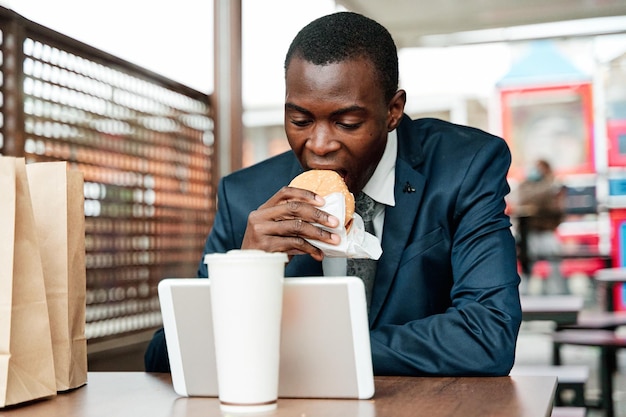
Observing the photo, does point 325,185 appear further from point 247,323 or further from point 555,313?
point 555,313

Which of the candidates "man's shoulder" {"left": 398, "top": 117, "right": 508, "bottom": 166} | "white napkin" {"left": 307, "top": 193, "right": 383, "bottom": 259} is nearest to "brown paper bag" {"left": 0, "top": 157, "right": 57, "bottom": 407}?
"white napkin" {"left": 307, "top": 193, "right": 383, "bottom": 259}

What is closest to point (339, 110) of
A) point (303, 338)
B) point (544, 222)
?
point (303, 338)

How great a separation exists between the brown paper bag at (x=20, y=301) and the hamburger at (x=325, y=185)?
42cm

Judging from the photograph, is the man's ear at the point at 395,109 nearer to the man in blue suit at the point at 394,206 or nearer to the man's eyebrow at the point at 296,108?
the man in blue suit at the point at 394,206

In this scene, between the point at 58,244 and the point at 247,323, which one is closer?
the point at 247,323

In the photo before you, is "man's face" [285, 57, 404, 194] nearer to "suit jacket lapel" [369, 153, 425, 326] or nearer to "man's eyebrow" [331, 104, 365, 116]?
"man's eyebrow" [331, 104, 365, 116]

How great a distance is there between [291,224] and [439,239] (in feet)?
1.63

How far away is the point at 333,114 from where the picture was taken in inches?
57.2

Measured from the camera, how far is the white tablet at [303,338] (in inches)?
A: 39.6

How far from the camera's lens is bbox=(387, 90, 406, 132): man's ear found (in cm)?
165

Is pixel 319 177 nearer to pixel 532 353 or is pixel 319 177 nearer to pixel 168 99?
pixel 168 99

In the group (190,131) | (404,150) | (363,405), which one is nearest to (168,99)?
(190,131)

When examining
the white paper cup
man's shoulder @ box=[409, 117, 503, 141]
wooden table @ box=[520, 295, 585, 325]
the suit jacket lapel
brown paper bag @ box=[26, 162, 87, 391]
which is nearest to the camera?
the white paper cup

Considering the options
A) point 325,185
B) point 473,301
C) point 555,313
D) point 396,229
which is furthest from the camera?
point 555,313
